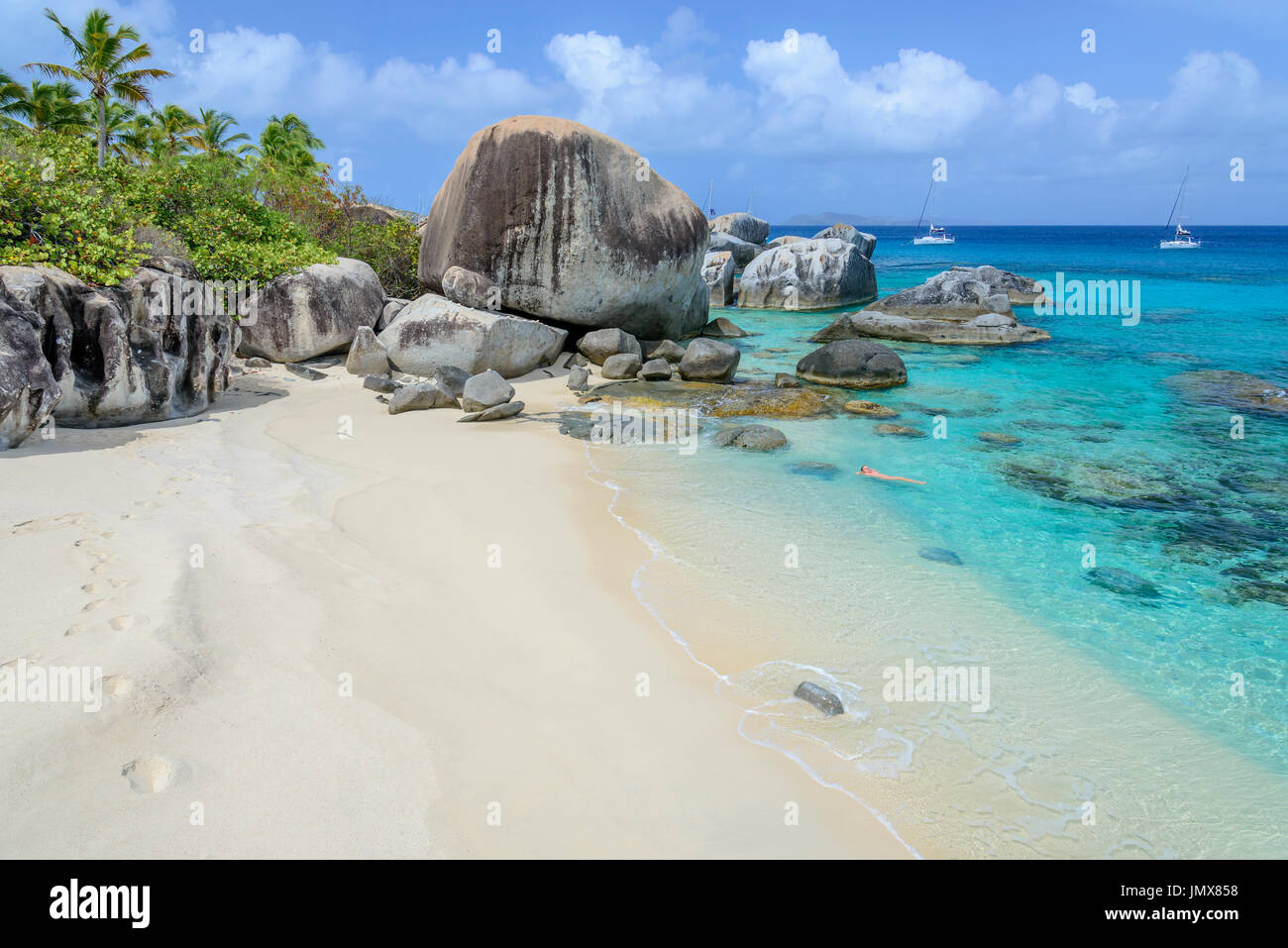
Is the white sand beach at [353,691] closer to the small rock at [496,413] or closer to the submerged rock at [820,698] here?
the submerged rock at [820,698]

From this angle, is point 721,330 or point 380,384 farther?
point 721,330

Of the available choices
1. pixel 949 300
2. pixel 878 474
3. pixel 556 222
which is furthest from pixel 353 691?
pixel 949 300

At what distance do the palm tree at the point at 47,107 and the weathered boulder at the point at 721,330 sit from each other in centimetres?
2363

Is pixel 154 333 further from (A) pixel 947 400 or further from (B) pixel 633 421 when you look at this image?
(A) pixel 947 400

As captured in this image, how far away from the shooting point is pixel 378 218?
21.0 meters

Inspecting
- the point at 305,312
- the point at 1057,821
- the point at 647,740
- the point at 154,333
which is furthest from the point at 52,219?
the point at 1057,821

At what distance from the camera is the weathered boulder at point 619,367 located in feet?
53.6

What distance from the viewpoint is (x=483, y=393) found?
12.7 m

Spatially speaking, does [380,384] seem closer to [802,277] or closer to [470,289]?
[470,289]

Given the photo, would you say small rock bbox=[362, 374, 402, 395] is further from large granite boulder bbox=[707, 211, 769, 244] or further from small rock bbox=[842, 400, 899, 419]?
large granite boulder bbox=[707, 211, 769, 244]

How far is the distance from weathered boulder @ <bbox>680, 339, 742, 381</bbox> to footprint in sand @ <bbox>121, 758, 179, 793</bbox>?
1361 centimetres

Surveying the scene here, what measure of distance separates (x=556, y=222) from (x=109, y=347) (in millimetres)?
9038

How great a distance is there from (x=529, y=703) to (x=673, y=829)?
136 cm

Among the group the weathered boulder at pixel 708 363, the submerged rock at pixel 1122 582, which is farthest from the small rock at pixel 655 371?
the submerged rock at pixel 1122 582
